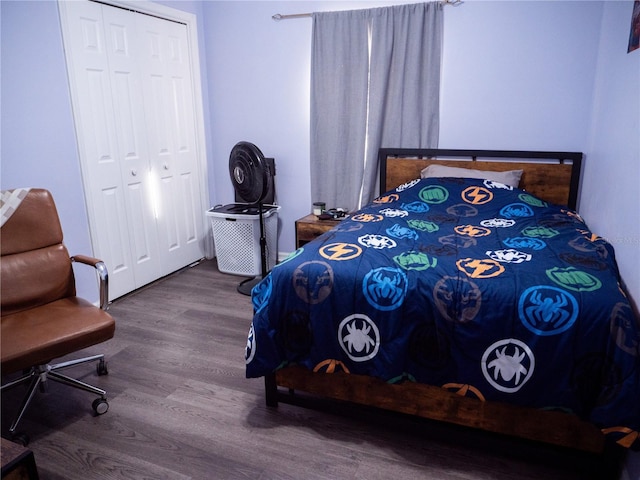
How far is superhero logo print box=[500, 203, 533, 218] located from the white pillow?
1.07 ft

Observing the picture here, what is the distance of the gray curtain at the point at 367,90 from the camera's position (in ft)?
10.7

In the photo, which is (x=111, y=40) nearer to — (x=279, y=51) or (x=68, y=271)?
(x=279, y=51)

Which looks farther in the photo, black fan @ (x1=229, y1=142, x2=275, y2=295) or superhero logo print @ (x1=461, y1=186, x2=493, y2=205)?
black fan @ (x1=229, y1=142, x2=275, y2=295)

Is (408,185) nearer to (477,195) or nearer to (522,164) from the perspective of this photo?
(477,195)

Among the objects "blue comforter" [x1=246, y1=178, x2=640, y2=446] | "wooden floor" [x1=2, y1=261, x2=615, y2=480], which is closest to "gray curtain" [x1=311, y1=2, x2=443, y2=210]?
"blue comforter" [x1=246, y1=178, x2=640, y2=446]

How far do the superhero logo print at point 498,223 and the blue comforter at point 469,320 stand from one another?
0.32 metres

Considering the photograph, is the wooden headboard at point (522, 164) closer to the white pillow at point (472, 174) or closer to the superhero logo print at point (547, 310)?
the white pillow at point (472, 174)

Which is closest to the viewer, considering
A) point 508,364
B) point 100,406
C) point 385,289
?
point 508,364

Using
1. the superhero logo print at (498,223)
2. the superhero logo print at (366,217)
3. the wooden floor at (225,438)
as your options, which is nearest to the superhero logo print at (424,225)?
the superhero logo print at (366,217)

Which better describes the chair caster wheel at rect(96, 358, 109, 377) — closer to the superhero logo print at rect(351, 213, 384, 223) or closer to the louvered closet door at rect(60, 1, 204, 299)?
the louvered closet door at rect(60, 1, 204, 299)

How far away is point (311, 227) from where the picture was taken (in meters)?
3.44

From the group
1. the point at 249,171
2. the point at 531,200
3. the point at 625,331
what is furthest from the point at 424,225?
the point at 249,171

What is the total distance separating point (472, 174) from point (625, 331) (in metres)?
1.91

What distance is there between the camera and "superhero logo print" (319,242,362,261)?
76.7 inches
